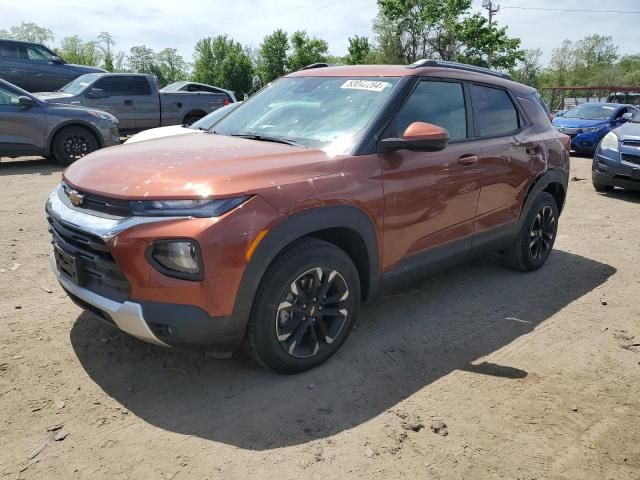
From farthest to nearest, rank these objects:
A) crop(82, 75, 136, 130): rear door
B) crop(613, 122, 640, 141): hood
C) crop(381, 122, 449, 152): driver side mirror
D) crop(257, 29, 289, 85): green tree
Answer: crop(257, 29, 289, 85): green tree → crop(82, 75, 136, 130): rear door → crop(613, 122, 640, 141): hood → crop(381, 122, 449, 152): driver side mirror

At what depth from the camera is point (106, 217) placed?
2.66m

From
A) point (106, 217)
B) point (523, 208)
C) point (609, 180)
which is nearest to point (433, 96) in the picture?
point (523, 208)

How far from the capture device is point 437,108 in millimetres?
3768

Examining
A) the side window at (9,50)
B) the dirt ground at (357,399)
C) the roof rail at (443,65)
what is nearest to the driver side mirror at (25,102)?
the side window at (9,50)

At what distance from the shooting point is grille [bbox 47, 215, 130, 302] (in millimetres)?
2617

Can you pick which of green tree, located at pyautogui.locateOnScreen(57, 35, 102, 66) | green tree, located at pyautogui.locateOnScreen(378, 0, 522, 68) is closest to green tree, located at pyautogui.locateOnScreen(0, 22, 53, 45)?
green tree, located at pyautogui.locateOnScreen(57, 35, 102, 66)

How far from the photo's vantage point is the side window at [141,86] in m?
12.8

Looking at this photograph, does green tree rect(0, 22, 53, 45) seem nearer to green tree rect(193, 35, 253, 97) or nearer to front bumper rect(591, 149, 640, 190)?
green tree rect(193, 35, 253, 97)

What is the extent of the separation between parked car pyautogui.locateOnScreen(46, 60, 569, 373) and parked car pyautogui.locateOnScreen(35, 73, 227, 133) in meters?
9.37

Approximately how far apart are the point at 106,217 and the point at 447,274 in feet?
10.5

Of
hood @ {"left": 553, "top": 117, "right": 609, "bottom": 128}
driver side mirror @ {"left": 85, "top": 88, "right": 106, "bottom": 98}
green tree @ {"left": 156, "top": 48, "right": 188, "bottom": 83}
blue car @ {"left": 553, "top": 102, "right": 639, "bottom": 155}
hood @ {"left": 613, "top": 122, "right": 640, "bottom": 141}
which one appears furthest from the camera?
green tree @ {"left": 156, "top": 48, "right": 188, "bottom": 83}

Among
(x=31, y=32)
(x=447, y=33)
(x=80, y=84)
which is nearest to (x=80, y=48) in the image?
(x=31, y=32)

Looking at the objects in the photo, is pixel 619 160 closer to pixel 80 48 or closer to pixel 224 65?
pixel 224 65

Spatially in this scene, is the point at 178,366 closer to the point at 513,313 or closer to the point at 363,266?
the point at 363,266
